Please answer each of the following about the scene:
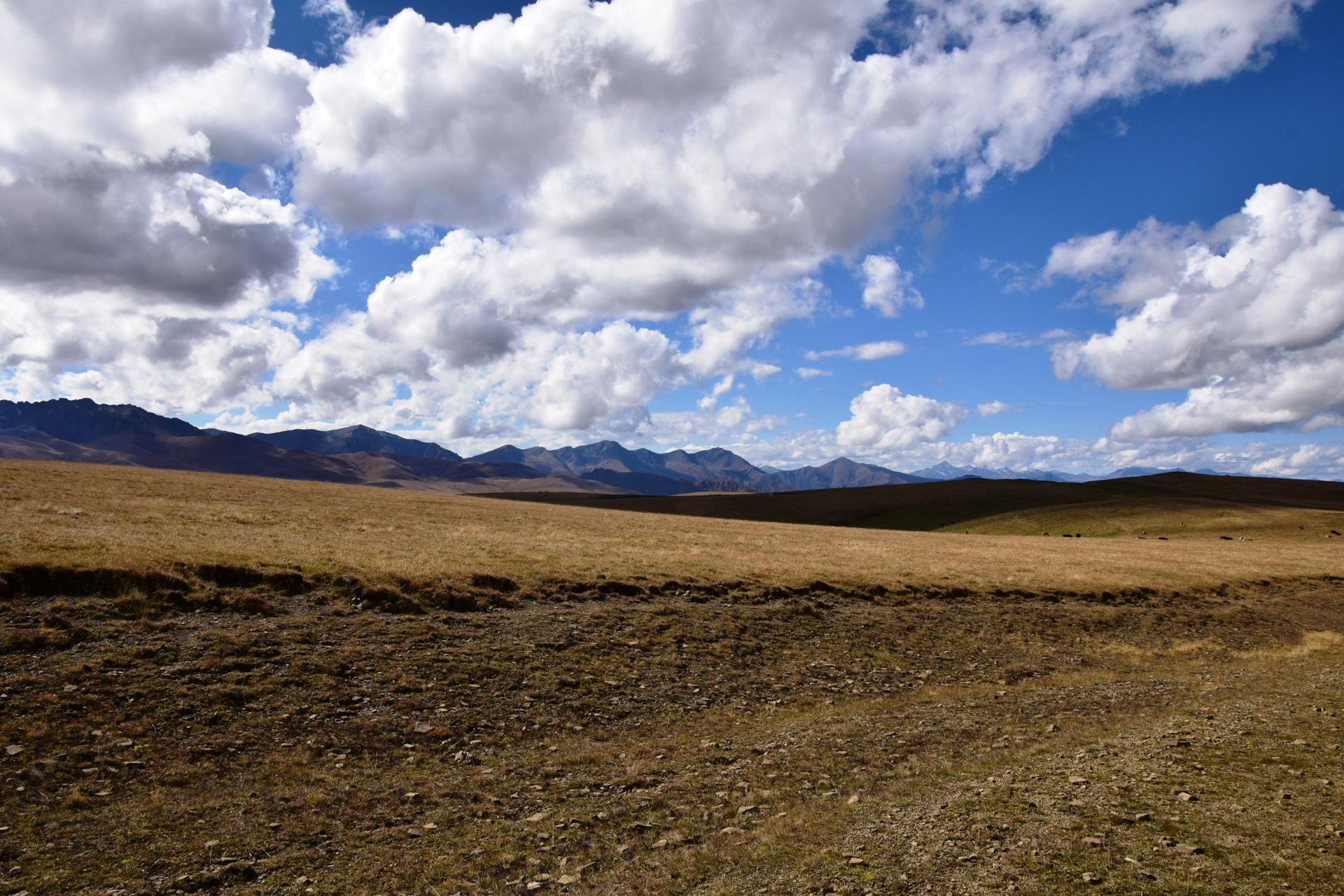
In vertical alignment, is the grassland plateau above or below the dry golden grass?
below

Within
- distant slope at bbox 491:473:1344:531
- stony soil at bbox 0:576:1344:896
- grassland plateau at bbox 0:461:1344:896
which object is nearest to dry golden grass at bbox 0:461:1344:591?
grassland plateau at bbox 0:461:1344:896

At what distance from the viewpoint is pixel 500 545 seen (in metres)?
35.4

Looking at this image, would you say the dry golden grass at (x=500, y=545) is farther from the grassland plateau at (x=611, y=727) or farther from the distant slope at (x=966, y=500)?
the distant slope at (x=966, y=500)

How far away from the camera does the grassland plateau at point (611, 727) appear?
9.30 meters

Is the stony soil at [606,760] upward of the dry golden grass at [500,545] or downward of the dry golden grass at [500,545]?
downward

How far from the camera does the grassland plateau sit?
9.30 metres

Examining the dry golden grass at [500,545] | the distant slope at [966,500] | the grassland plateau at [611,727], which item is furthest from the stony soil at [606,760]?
the distant slope at [966,500]

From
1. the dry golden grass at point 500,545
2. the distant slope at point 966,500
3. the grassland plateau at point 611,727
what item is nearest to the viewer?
the grassland plateau at point 611,727

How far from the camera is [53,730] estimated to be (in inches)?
472

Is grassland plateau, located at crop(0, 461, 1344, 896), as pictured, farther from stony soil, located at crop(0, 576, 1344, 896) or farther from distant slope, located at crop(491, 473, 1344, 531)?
distant slope, located at crop(491, 473, 1344, 531)

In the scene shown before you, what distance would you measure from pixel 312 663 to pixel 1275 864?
19.1 m

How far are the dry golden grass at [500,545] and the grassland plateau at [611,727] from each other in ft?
1.75

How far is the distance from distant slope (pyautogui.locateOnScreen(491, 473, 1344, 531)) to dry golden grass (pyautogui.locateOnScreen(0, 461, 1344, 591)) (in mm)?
44850

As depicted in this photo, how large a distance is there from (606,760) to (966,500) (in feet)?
438
